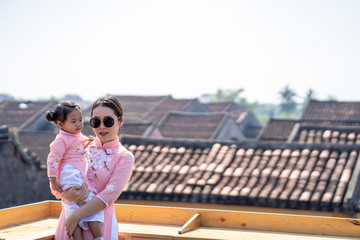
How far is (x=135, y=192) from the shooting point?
1066 cm

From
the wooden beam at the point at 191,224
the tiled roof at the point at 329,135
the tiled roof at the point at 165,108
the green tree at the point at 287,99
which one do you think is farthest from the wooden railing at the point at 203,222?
the green tree at the point at 287,99

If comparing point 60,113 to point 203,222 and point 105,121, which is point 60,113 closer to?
point 105,121

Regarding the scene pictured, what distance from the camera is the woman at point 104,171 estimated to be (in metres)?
3.62

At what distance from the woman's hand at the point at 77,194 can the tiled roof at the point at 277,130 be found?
24666mm

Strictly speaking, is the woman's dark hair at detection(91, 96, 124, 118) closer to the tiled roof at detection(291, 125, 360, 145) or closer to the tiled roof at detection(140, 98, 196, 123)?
the tiled roof at detection(291, 125, 360, 145)

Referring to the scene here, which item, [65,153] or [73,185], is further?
[65,153]

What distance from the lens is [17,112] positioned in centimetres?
3741

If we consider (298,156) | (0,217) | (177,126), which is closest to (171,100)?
(177,126)

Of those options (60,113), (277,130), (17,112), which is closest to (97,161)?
(60,113)

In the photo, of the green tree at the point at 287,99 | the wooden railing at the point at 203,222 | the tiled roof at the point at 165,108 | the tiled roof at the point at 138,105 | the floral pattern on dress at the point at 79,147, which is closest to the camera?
the floral pattern on dress at the point at 79,147

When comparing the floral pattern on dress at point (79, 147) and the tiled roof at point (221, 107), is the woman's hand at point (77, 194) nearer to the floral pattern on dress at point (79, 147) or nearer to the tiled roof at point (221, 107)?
the floral pattern on dress at point (79, 147)

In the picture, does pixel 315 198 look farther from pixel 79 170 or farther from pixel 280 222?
pixel 79 170

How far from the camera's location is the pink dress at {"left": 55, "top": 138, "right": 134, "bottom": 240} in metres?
3.66

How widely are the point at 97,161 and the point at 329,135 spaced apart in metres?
13.0
